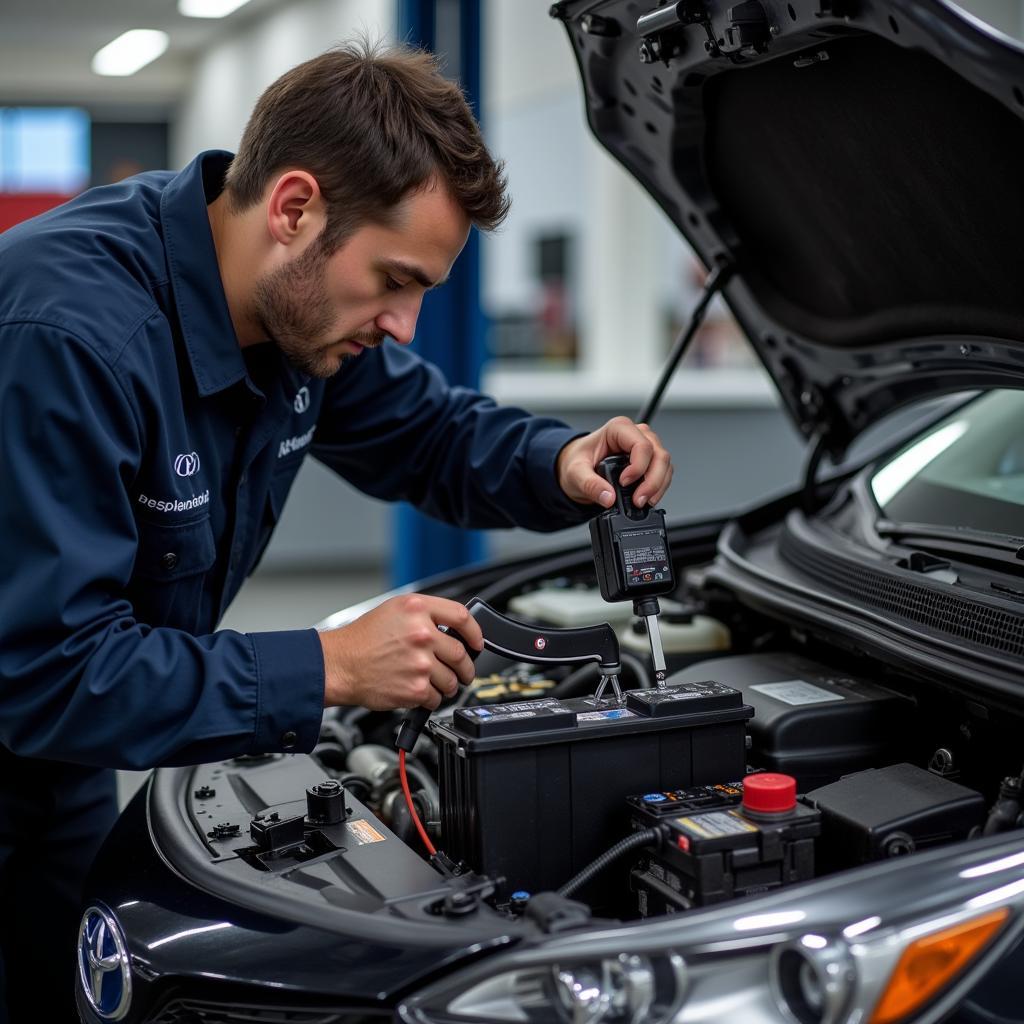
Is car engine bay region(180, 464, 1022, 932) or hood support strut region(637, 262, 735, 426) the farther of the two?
hood support strut region(637, 262, 735, 426)

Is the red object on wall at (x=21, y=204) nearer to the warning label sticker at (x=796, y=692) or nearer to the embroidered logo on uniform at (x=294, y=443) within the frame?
the embroidered logo on uniform at (x=294, y=443)

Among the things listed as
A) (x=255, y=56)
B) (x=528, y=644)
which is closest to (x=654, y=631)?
(x=528, y=644)

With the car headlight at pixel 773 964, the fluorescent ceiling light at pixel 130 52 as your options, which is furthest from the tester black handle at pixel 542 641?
the fluorescent ceiling light at pixel 130 52

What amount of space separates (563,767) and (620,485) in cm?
51

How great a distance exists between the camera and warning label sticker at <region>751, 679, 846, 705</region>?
5.33ft

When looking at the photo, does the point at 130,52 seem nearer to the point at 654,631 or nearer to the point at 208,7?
the point at 208,7

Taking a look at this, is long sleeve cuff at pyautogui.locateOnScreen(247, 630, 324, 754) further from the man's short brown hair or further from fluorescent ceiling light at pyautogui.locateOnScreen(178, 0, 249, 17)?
fluorescent ceiling light at pyautogui.locateOnScreen(178, 0, 249, 17)

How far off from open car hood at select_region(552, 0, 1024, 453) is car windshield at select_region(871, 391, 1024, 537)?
0.32 ft

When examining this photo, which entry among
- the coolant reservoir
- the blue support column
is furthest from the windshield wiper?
the blue support column

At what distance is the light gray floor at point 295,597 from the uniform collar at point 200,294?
383 centimetres

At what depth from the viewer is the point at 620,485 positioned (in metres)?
1.78

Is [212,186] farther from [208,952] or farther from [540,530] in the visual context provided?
[208,952]

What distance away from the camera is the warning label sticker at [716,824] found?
127 centimetres

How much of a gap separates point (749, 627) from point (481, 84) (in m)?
2.98
